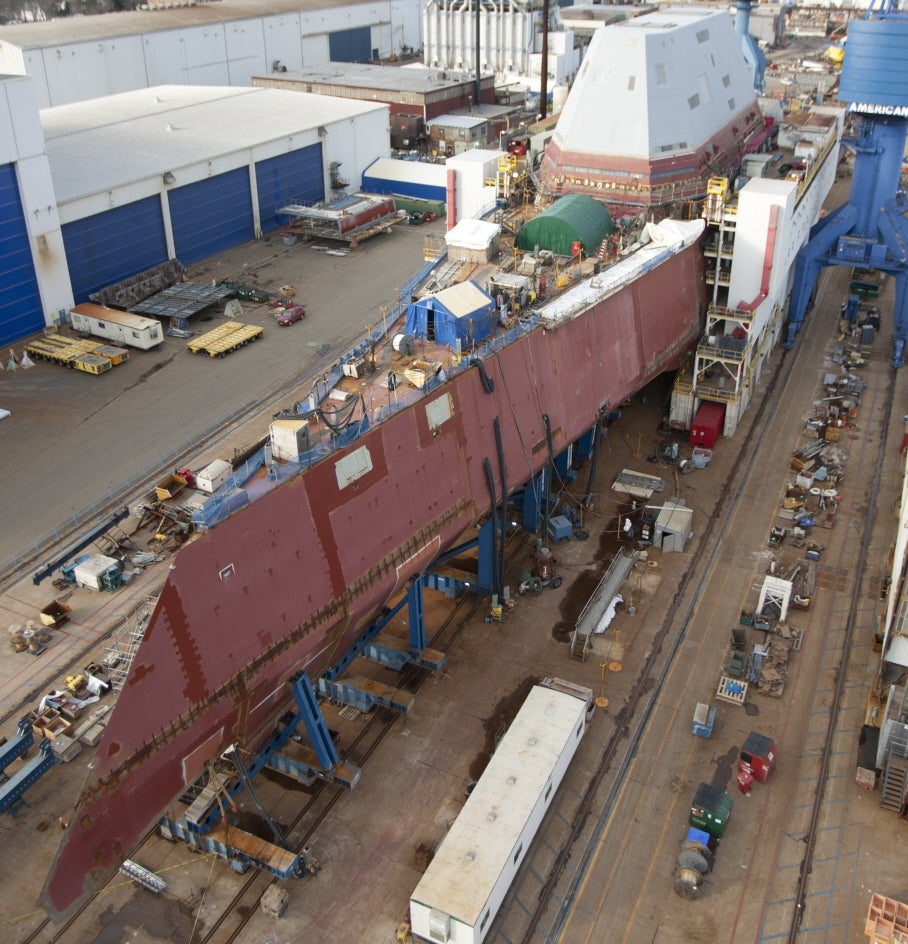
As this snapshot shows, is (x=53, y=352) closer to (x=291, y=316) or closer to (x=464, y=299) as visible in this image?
(x=291, y=316)

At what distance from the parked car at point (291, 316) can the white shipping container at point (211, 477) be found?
17.4 m

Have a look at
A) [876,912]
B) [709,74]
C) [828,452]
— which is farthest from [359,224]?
[876,912]

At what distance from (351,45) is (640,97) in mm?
83677

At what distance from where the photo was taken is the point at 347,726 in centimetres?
2673

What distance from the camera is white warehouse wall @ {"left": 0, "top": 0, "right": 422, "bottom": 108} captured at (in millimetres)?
80125

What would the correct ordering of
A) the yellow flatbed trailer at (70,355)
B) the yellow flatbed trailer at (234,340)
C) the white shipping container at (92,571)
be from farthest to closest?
the yellow flatbed trailer at (234,340) < the yellow flatbed trailer at (70,355) < the white shipping container at (92,571)

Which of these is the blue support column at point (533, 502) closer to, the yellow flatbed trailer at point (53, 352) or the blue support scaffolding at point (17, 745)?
the blue support scaffolding at point (17, 745)

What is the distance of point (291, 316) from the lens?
173 ft

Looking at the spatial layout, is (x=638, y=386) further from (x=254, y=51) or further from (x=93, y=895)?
(x=254, y=51)

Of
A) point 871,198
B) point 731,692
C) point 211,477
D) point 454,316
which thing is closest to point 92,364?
point 211,477

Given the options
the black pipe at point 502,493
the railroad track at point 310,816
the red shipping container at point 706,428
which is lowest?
the railroad track at point 310,816

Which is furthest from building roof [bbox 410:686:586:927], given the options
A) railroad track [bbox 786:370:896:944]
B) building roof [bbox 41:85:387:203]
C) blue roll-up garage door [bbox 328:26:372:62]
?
blue roll-up garage door [bbox 328:26:372:62]

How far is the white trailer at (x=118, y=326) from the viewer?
49.5 meters

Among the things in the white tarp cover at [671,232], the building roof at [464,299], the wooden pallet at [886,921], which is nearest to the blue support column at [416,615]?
the building roof at [464,299]
